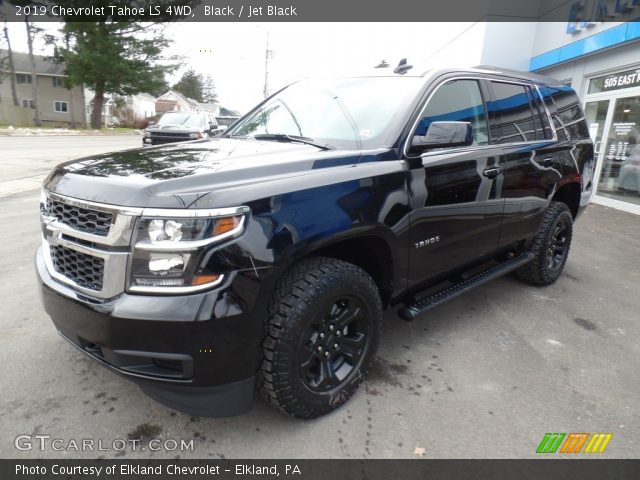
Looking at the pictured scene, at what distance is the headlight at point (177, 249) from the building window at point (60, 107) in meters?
58.4

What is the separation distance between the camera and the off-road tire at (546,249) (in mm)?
4129

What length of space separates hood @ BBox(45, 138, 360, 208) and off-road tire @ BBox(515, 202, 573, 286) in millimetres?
2499

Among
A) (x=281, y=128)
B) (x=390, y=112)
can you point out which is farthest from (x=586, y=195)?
(x=281, y=128)

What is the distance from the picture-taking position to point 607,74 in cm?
977

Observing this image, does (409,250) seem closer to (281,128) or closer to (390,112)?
(390,112)

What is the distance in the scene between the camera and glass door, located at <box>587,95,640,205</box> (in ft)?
29.1

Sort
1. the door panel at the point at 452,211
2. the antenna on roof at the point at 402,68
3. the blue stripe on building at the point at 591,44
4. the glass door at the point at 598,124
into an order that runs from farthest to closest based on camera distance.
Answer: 1. the glass door at the point at 598,124
2. the blue stripe on building at the point at 591,44
3. the antenna on roof at the point at 402,68
4. the door panel at the point at 452,211

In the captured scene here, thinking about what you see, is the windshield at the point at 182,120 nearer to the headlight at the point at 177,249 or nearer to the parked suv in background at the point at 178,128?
the parked suv in background at the point at 178,128

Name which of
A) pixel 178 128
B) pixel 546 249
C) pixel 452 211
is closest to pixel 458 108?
pixel 452 211

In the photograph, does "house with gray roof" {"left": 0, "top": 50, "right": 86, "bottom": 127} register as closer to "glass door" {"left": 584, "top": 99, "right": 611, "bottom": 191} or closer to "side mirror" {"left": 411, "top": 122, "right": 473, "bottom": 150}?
"glass door" {"left": 584, "top": 99, "right": 611, "bottom": 191}

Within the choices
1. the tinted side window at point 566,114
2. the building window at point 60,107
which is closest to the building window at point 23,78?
the building window at point 60,107

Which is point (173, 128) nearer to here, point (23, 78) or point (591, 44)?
point (591, 44)

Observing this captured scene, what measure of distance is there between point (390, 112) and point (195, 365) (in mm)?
1899

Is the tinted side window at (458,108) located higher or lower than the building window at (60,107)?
higher
